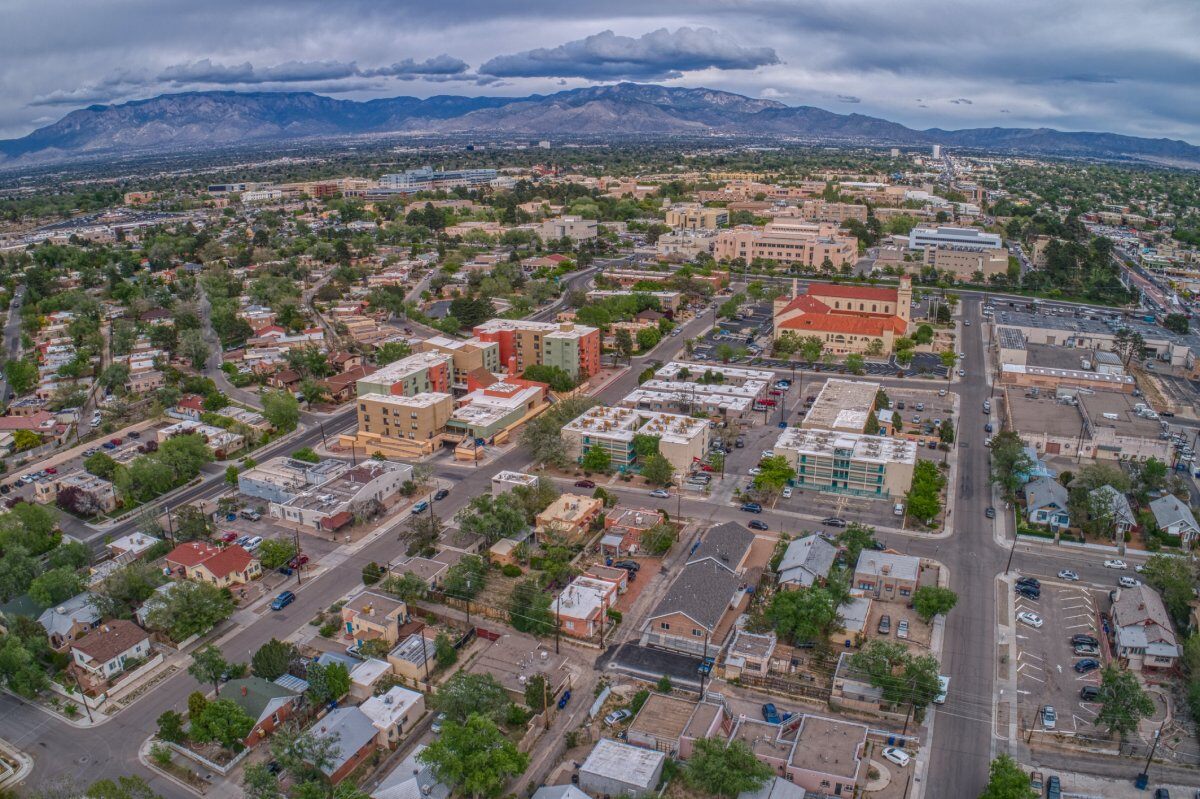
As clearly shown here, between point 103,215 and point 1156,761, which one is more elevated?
point 103,215

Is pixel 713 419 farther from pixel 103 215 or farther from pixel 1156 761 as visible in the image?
pixel 103 215

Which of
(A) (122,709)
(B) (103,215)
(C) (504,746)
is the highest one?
(B) (103,215)

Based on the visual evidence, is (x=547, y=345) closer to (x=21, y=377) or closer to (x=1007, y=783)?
(x=21, y=377)

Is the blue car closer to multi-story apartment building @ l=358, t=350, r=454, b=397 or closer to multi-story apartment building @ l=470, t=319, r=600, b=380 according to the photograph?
multi-story apartment building @ l=358, t=350, r=454, b=397

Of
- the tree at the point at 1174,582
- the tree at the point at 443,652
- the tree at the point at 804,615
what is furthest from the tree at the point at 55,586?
the tree at the point at 1174,582

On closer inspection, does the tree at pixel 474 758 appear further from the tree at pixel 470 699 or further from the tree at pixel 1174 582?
the tree at pixel 1174 582

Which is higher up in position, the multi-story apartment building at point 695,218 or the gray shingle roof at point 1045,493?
the multi-story apartment building at point 695,218

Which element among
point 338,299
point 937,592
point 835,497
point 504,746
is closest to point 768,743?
point 504,746
